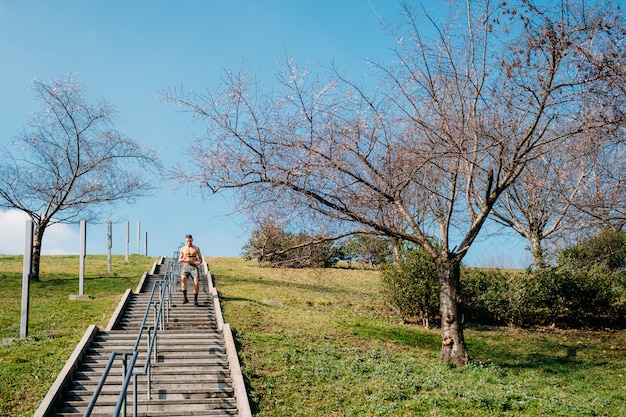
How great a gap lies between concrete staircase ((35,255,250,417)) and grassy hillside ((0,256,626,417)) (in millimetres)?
430

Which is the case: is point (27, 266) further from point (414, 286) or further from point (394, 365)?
point (414, 286)

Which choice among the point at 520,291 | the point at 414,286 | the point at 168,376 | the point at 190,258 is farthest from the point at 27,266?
the point at 520,291

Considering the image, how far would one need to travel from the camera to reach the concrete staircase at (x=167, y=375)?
10781 millimetres

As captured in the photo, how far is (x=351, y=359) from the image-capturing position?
13.5 meters

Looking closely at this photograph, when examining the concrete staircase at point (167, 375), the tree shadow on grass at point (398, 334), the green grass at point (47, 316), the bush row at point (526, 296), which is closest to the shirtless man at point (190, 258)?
the concrete staircase at point (167, 375)

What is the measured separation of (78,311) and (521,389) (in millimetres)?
13304

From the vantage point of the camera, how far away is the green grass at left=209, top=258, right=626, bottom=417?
1056cm

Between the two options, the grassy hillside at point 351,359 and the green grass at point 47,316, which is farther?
the green grass at point 47,316

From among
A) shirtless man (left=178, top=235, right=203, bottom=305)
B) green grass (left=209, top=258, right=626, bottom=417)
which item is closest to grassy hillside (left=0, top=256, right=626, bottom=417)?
green grass (left=209, top=258, right=626, bottom=417)

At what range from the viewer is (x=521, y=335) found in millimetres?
19094

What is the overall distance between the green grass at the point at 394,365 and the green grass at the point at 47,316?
3.93m

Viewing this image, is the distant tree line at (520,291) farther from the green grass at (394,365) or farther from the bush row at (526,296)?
the green grass at (394,365)

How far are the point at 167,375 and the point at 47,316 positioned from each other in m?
7.60

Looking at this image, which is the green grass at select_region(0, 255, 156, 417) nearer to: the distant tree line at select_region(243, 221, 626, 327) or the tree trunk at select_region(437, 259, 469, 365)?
Result: the distant tree line at select_region(243, 221, 626, 327)
